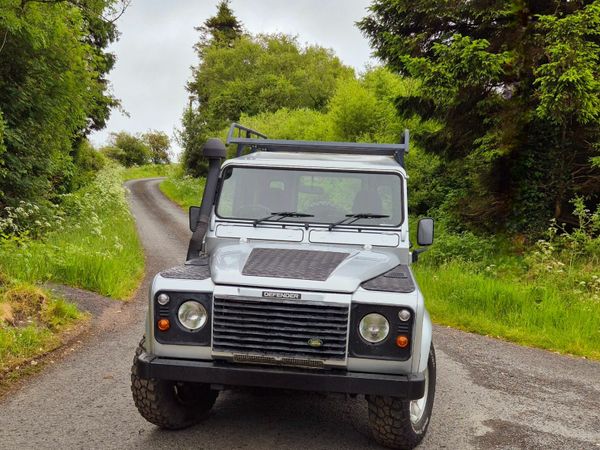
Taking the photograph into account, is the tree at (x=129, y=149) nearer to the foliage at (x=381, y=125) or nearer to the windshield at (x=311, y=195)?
the foliage at (x=381, y=125)

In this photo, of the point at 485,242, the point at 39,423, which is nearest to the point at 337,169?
the point at 39,423

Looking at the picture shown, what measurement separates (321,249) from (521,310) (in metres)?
5.11

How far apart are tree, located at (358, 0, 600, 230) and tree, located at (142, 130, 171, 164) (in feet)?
217

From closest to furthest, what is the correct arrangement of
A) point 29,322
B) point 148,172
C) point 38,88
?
point 29,322
point 38,88
point 148,172

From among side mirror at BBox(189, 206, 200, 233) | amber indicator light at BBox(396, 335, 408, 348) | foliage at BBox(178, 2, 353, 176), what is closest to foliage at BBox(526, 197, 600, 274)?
side mirror at BBox(189, 206, 200, 233)

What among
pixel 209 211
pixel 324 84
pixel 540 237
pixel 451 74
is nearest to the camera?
pixel 209 211

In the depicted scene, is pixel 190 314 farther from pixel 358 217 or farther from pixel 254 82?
pixel 254 82

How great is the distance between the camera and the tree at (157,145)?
77625 mm

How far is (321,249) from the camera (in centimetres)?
495

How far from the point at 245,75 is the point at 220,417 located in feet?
167

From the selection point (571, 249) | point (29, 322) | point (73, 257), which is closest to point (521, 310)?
point (571, 249)

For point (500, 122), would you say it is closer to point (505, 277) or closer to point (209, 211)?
point (505, 277)

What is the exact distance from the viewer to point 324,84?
51.1m

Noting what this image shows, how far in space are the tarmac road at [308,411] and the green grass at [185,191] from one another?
23.7 meters
